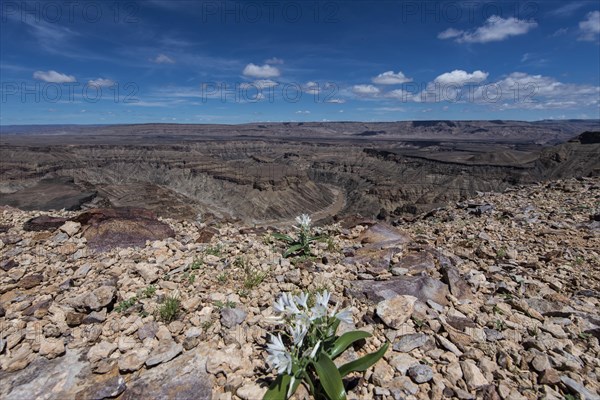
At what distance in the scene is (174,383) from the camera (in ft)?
10.4

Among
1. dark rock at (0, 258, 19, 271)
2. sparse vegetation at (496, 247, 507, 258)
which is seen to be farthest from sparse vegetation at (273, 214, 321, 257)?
dark rock at (0, 258, 19, 271)

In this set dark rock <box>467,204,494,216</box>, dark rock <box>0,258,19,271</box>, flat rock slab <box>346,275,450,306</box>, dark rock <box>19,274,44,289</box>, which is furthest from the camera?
dark rock <box>467,204,494,216</box>

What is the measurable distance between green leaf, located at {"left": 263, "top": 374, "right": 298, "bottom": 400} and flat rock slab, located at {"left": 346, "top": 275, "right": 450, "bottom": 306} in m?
1.83

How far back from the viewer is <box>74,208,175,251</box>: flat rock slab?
664 cm

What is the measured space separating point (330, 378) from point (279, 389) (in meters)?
0.45

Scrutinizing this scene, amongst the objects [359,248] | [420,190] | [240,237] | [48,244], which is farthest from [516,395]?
[420,190]

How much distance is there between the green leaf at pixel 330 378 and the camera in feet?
9.09

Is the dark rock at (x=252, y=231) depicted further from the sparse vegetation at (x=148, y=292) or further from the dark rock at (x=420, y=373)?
the dark rock at (x=420, y=373)

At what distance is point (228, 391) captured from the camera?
10.1 feet

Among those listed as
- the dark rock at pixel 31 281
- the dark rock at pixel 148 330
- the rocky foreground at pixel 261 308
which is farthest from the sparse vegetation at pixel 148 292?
the dark rock at pixel 31 281

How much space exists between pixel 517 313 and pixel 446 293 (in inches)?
34.1

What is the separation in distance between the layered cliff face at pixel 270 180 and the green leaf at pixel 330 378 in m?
42.7

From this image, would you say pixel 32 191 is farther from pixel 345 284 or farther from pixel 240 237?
pixel 345 284

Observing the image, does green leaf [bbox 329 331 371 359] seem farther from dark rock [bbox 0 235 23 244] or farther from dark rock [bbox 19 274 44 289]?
dark rock [bbox 0 235 23 244]
